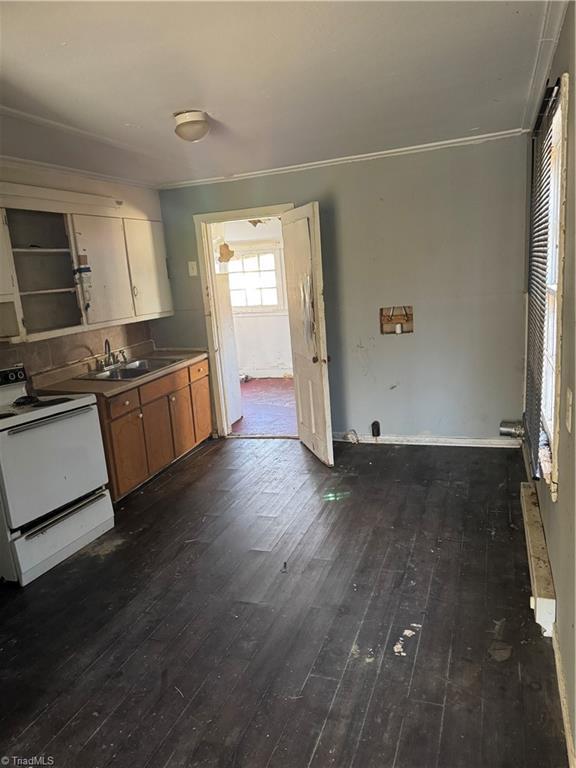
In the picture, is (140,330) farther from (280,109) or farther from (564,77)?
(564,77)

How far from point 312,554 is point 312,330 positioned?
1739 millimetres

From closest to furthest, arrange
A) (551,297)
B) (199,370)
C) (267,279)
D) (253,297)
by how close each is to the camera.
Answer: (551,297) → (199,370) → (267,279) → (253,297)

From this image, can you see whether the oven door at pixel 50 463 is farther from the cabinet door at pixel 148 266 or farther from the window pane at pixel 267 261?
the window pane at pixel 267 261

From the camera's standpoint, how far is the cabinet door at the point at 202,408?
4641 mm

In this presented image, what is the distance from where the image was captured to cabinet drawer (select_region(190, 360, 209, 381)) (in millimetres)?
4595

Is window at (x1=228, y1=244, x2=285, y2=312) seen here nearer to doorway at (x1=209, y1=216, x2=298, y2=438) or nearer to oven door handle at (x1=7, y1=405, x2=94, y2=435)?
doorway at (x1=209, y1=216, x2=298, y2=438)

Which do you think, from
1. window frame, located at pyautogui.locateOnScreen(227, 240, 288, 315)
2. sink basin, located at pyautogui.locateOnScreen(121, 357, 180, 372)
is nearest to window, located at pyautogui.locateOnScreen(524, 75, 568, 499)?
sink basin, located at pyautogui.locateOnScreen(121, 357, 180, 372)

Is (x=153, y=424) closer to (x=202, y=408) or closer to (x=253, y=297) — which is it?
(x=202, y=408)

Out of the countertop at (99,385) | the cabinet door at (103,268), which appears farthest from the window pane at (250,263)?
the countertop at (99,385)

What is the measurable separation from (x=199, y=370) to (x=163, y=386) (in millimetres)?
627

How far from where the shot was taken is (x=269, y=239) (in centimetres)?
738

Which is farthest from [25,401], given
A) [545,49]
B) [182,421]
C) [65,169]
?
[545,49]

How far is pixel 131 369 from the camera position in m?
4.39

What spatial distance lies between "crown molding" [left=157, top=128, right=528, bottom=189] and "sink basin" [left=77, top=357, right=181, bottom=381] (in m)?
1.54
